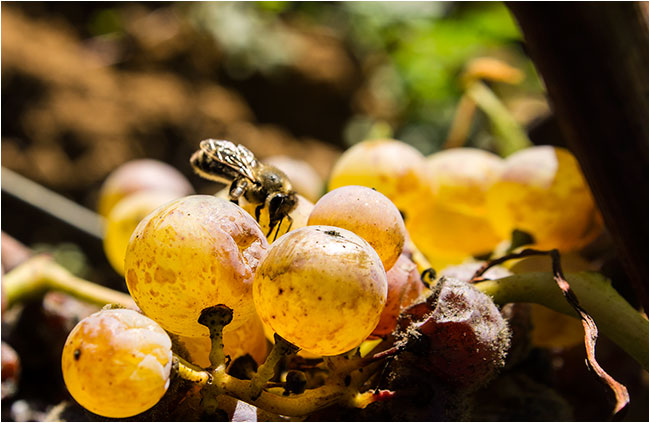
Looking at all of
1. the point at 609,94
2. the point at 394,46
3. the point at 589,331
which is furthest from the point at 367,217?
the point at 394,46

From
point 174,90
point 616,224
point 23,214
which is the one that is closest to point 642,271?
point 616,224

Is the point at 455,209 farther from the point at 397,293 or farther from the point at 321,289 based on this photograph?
the point at 321,289

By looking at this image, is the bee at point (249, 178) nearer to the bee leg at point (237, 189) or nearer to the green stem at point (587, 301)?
the bee leg at point (237, 189)

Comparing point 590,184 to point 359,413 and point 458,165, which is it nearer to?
point 458,165

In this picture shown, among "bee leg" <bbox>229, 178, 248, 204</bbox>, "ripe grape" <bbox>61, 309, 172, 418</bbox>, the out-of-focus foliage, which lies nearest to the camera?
"ripe grape" <bbox>61, 309, 172, 418</bbox>

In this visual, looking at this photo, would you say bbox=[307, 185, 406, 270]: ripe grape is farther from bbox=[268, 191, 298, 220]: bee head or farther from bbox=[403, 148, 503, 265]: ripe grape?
bbox=[403, 148, 503, 265]: ripe grape

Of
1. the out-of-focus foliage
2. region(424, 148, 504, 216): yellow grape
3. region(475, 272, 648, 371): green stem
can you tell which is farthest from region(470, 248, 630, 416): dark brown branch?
the out-of-focus foliage
